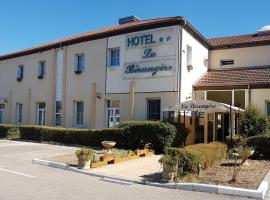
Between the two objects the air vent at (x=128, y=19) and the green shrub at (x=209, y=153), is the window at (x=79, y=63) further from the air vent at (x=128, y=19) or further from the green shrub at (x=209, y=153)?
the green shrub at (x=209, y=153)

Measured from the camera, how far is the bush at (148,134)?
671 inches

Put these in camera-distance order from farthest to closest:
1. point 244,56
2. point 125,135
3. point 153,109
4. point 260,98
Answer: point 244,56 → point 153,109 → point 260,98 → point 125,135

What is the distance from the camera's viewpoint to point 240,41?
25109 millimetres

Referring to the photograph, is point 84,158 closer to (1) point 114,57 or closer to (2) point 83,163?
(2) point 83,163

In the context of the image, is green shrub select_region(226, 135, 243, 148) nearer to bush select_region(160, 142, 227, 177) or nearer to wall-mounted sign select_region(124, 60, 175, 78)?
wall-mounted sign select_region(124, 60, 175, 78)

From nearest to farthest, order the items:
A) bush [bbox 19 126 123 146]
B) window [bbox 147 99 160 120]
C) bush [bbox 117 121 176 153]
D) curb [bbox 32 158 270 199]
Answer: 1. curb [bbox 32 158 270 199]
2. bush [bbox 117 121 176 153]
3. bush [bbox 19 126 123 146]
4. window [bbox 147 99 160 120]

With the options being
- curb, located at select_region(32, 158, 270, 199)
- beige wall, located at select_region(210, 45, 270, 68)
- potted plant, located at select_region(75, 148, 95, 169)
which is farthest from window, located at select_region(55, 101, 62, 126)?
curb, located at select_region(32, 158, 270, 199)

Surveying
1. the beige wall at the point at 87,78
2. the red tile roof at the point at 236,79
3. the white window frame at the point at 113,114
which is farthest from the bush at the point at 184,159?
the beige wall at the point at 87,78

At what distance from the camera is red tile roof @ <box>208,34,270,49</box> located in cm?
2417

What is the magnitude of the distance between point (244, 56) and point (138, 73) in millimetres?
7985

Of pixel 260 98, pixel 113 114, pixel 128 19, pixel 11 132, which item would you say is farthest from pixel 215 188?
pixel 128 19

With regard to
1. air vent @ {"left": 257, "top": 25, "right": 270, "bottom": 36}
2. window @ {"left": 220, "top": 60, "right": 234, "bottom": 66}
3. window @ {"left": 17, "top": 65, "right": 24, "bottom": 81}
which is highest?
air vent @ {"left": 257, "top": 25, "right": 270, "bottom": 36}

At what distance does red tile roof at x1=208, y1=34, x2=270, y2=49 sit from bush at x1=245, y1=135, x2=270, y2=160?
10.9 m

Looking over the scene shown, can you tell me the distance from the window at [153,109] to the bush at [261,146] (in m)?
6.79
